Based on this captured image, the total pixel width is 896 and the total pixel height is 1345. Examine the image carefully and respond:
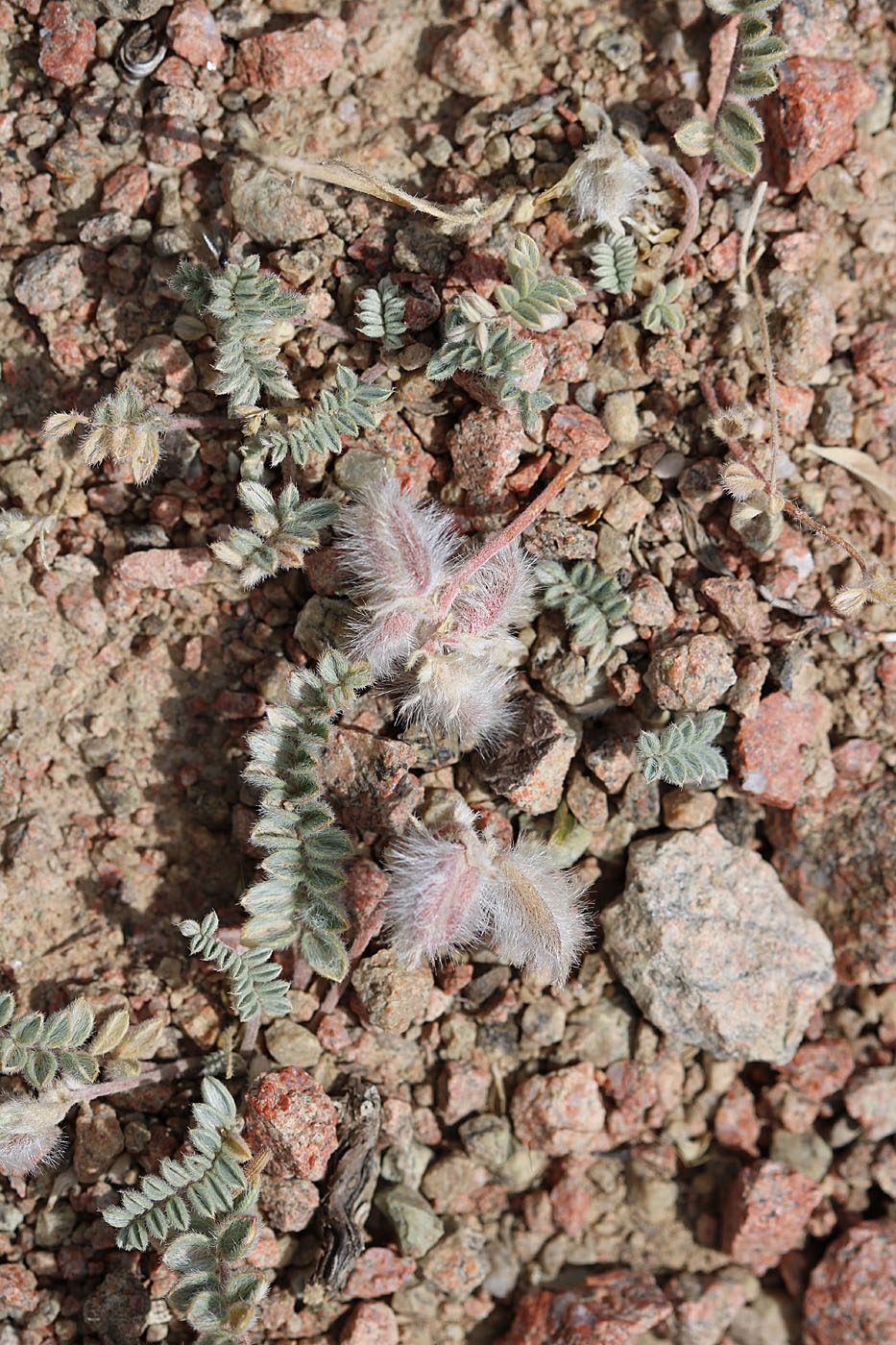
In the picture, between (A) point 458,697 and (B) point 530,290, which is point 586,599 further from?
(B) point 530,290

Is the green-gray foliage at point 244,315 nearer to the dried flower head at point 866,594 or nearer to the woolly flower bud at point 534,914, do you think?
the woolly flower bud at point 534,914

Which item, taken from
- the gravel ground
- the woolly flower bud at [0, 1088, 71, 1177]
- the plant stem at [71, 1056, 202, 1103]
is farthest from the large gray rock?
the woolly flower bud at [0, 1088, 71, 1177]

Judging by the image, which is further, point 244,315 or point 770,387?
point 770,387

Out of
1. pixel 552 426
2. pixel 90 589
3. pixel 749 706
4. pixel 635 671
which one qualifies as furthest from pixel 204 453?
pixel 749 706

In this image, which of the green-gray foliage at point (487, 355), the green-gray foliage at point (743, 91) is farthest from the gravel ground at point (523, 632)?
the green-gray foliage at point (743, 91)

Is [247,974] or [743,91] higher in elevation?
[743,91]

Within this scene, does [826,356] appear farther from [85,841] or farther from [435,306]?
[85,841]

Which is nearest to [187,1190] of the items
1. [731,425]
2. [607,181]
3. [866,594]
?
[866,594]
